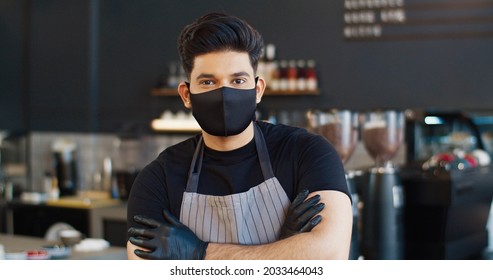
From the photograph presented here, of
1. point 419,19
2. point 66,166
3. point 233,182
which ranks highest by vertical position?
point 419,19

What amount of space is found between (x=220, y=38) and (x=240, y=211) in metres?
0.33

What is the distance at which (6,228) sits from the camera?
5004 millimetres

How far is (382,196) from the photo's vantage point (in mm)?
2717

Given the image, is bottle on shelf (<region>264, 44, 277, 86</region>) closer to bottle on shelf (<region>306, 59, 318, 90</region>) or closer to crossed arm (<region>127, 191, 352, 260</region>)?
bottle on shelf (<region>306, 59, 318, 90</region>)

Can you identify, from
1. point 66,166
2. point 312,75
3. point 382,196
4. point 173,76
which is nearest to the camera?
point 382,196

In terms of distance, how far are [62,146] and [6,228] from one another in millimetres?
636

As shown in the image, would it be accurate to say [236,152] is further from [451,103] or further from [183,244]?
[451,103]

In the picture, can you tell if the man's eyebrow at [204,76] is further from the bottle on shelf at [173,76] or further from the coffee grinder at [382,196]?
the bottle on shelf at [173,76]

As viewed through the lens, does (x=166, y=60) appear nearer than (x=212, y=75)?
No

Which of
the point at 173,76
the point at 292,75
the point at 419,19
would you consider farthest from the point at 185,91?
the point at 173,76

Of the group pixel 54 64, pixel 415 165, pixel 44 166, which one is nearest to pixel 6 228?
pixel 44 166

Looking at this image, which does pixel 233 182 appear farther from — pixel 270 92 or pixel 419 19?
pixel 270 92
